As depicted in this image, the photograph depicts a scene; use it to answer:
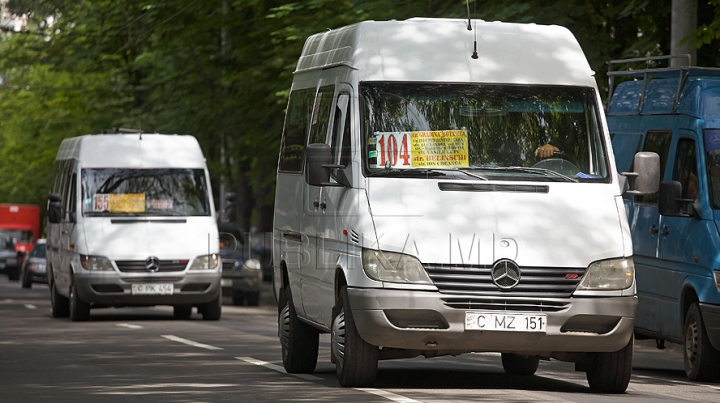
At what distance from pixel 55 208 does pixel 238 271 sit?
8.01m

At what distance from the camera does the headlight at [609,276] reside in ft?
34.1

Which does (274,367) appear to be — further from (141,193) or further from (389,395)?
(141,193)

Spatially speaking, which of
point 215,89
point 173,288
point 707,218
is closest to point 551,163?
point 707,218

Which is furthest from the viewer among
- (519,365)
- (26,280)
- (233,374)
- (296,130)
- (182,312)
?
(26,280)

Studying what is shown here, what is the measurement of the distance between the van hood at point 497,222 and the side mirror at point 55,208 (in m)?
13.1

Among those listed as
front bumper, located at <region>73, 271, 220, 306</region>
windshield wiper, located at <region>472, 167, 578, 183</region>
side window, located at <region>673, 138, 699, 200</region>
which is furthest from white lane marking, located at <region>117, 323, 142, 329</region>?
windshield wiper, located at <region>472, 167, 578, 183</region>

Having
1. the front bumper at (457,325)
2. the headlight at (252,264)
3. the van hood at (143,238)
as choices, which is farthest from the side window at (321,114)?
the headlight at (252,264)

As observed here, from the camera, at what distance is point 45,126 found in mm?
46188

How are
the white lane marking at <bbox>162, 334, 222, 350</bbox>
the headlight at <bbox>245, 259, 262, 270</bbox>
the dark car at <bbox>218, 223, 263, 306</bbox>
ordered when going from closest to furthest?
the white lane marking at <bbox>162, 334, 222, 350</bbox> → the dark car at <bbox>218, 223, 263, 306</bbox> → the headlight at <bbox>245, 259, 262, 270</bbox>

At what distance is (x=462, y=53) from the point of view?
1139 centimetres

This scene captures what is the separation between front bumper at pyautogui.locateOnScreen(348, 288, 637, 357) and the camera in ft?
33.7

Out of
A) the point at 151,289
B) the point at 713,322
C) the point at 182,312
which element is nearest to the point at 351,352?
the point at 713,322

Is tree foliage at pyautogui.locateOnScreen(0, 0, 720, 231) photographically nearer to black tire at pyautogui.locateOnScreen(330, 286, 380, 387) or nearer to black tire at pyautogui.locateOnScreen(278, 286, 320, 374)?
black tire at pyautogui.locateOnScreen(278, 286, 320, 374)

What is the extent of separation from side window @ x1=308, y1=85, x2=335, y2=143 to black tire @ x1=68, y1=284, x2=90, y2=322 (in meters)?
10.2
